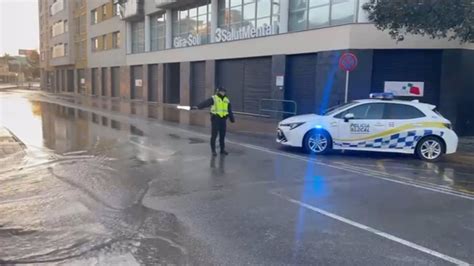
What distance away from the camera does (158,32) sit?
116 ft

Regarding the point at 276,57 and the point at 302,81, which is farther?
the point at 276,57

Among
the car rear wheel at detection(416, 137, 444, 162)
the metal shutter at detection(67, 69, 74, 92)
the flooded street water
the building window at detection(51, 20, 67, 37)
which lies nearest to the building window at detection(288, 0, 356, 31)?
the car rear wheel at detection(416, 137, 444, 162)

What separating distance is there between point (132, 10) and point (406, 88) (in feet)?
86.7

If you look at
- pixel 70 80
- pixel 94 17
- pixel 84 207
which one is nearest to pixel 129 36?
pixel 94 17

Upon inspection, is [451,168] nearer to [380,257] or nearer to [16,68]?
[380,257]

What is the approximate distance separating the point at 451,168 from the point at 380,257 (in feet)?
21.7

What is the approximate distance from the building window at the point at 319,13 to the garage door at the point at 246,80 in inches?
99.4

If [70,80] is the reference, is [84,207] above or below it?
below

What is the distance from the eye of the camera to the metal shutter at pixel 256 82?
22562 mm

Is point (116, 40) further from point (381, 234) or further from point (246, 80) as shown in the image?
point (381, 234)

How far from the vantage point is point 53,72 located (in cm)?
6838

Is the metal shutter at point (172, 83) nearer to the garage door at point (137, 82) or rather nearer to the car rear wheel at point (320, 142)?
the garage door at point (137, 82)

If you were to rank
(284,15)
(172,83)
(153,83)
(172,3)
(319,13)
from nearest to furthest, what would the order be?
(319,13) < (284,15) < (172,3) < (172,83) < (153,83)

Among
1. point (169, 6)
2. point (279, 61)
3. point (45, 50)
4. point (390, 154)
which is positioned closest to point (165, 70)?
point (169, 6)
